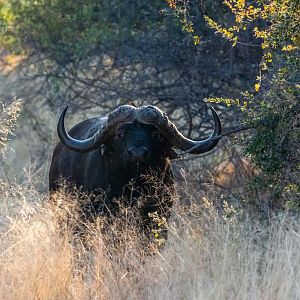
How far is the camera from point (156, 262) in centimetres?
805

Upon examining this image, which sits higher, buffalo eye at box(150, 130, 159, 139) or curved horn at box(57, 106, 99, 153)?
buffalo eye at box(150, 130, 159, 139)

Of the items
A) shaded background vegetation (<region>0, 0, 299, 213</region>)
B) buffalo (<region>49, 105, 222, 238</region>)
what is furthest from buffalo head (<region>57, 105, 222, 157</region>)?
shaded background vegetation (<region>0, 0, 299, 213</region>)

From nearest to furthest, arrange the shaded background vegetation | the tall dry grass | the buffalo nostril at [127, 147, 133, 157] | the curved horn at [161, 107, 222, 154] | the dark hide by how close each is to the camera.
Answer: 1. the tall dry grass
2. the buffalo nostril at [127, 147, 133, 157]
3. the dark hide
4. the curved horn at [161, 107, 222, 154]
5. the shaded background vegetation

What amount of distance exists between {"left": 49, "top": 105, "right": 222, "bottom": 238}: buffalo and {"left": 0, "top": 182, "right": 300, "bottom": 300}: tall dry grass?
808mm

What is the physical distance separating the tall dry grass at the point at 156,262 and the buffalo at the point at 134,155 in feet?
2.65

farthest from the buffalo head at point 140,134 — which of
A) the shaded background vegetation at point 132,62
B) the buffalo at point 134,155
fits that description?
the shaded background vegetation at point 132,62

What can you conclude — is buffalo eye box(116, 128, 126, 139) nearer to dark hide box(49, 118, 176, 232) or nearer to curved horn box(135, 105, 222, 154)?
dark hide box(49, 118, 176, 232)

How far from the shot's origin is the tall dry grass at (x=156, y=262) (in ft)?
24.2

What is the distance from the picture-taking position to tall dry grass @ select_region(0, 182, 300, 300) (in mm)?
7387

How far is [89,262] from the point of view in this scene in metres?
8.14

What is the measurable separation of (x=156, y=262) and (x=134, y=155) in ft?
4.56

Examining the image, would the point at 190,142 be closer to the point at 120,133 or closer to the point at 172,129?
the point at 172,129

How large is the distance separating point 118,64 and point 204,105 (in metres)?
1.53

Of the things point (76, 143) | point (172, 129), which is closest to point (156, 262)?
point (172, 129)
